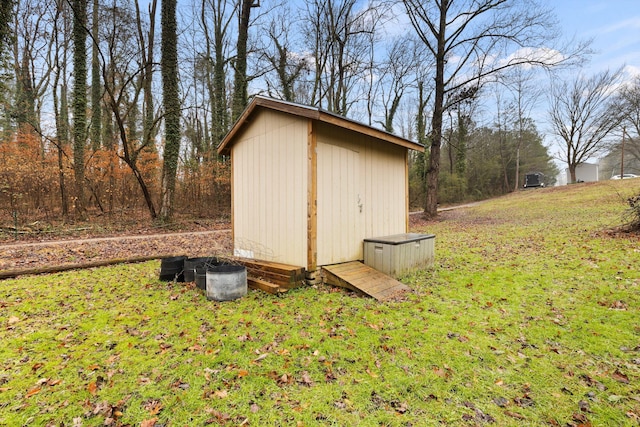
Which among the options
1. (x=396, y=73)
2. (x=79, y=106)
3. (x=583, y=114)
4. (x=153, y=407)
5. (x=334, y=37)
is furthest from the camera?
(x=583, y=114)

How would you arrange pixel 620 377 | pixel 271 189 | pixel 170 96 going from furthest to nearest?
1. pixel 170 96
2. pixel 271 189
3. pixel 620 377

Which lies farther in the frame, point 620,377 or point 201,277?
point 201,277

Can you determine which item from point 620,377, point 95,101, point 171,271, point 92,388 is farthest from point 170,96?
point 620,377

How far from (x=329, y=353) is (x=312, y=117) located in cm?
337

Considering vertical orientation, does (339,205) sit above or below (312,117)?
below

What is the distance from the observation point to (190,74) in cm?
1630

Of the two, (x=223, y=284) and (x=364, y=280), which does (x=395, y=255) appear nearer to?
(x=364, y=280)

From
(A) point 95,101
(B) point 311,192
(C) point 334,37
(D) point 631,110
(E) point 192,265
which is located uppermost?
(C) point 334,37

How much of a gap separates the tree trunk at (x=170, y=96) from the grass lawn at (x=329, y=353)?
6.27 m

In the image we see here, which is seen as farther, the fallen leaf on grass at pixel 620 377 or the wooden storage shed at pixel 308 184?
the wooden storage shed at pixel 308 184

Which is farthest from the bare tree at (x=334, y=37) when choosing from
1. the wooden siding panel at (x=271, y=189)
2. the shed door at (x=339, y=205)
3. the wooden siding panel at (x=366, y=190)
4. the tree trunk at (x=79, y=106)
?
the shed door at (x=339, y=205)

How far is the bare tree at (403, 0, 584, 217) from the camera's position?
1167cm

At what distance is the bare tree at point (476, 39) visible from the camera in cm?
1167

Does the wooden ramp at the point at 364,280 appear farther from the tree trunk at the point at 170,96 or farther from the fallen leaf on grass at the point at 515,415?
the tree trunk at the point at 170,96
